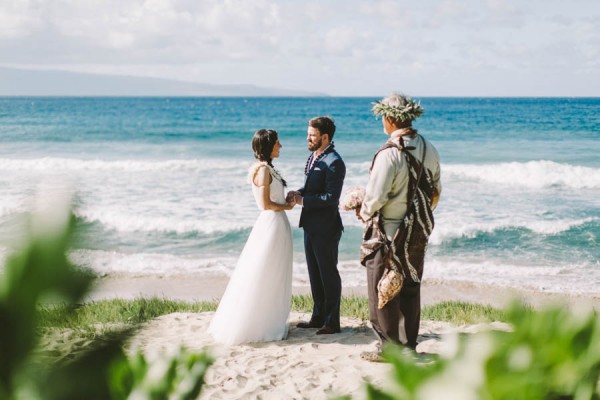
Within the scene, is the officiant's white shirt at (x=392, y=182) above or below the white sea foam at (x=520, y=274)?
above

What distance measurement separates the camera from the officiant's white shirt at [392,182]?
5.78m

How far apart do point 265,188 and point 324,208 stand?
0.67 m

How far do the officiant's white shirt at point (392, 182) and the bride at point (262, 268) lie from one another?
4.89 ft

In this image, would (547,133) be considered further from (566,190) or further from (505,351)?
(505,351)

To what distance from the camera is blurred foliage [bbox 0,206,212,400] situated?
0.35m

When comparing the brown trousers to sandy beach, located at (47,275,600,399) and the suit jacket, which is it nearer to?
sandy beach, located at (47,275,600,399)

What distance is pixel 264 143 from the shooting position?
284 inches

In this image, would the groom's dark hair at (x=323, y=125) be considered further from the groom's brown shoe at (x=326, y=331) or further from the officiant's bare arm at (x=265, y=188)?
the groom's brown shoe at (x=326, y=331)

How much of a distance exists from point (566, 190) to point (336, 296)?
59.9 ft

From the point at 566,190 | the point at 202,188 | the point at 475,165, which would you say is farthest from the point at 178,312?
the point at 475,165

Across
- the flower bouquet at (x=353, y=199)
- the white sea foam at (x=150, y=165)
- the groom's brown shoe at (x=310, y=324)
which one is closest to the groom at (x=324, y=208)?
the groom's brown shoe at (x=310, y=324)

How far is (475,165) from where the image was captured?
100 ft

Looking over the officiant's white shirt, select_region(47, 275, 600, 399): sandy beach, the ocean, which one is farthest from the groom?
the ocean

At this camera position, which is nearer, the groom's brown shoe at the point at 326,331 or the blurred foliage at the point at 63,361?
the blurred foliage at the point at 63,361
